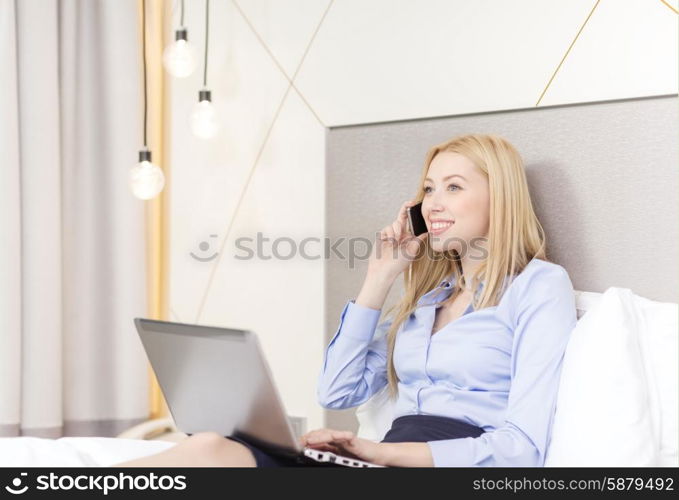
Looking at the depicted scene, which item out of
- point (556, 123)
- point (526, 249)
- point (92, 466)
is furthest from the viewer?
point (556, 123)

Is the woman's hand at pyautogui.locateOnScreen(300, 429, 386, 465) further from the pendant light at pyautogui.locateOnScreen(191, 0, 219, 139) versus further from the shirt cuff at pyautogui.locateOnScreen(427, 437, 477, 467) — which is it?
the pendant light at pyautogui.locateOnScreen(191, 0, 219, 139)

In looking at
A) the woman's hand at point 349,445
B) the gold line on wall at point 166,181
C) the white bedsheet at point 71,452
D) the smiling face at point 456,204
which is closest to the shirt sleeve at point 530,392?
the woman's hand at point 349,445

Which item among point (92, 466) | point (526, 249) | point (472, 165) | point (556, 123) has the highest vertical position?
point (556, 123)

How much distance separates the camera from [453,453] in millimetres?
1551

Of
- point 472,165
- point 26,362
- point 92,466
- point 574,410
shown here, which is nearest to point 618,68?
point 472,165

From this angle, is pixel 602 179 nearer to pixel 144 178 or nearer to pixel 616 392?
pixel 616 392

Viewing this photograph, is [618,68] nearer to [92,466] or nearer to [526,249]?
[526,249]

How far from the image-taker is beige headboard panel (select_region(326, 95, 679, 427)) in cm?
183

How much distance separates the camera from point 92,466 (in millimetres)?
1449

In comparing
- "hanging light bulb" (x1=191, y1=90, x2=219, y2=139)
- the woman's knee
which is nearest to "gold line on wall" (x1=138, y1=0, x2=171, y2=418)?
"hanging light bulb" (x1=191, y1=90, x2=219, y2=139)

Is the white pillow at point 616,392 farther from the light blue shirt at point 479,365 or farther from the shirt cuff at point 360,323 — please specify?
the shirt cuff at point 360,323

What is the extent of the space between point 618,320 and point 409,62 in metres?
0.99

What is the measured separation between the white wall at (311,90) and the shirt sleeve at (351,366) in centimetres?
45

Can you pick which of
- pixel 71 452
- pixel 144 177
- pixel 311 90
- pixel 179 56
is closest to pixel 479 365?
pixel 71 452
